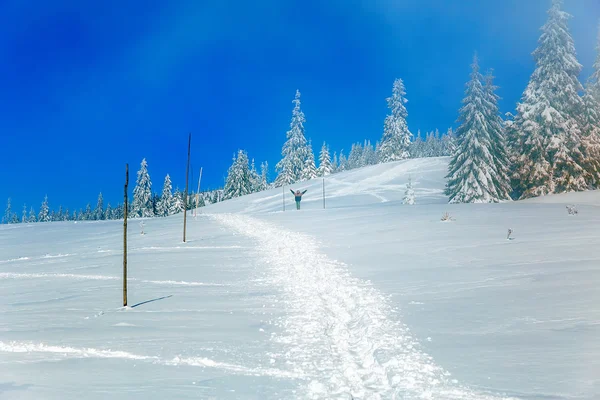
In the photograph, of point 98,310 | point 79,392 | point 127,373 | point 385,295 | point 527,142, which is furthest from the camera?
point 527,142

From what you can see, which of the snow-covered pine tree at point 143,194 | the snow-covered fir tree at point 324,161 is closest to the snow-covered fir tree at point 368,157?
the snow-covered fir tree at point 324,161

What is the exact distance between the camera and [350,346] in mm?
6109

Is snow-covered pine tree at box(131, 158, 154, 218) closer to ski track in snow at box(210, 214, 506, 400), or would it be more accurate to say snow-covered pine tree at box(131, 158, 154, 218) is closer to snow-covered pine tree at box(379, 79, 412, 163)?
snow-covered pine tree at box(379, 79, 412, 163)

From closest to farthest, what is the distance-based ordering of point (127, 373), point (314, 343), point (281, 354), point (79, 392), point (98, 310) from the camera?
point (79, 392) < point (127, 373) < point (281, 354) < point (314, 343) < point (98, 310)

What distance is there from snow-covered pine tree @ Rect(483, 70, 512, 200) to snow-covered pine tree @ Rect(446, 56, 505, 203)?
0.28 metres

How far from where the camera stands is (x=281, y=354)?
5891 mm

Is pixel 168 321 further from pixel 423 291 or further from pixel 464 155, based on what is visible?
pixel 464 155

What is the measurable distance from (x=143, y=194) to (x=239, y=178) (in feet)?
55.3

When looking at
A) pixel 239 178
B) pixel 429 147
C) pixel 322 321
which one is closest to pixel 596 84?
pixel 322 321

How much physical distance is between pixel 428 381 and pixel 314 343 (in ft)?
6.41

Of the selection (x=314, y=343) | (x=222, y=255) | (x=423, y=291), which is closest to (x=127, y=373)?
(x=314, y=343)

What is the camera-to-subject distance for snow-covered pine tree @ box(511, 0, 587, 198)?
101 ft

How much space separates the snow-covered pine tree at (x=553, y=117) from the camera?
30875 mm

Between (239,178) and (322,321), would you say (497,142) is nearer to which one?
(322,321)
